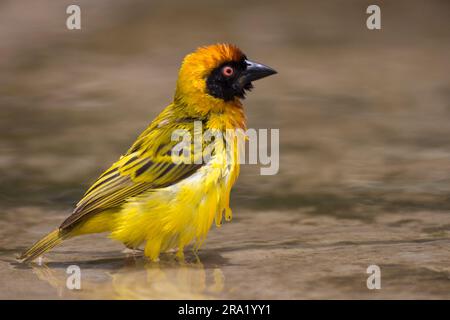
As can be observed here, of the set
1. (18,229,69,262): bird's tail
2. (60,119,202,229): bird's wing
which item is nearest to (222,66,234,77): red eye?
(60,119,202,229): bird's wing

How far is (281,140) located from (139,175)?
8.63 ft

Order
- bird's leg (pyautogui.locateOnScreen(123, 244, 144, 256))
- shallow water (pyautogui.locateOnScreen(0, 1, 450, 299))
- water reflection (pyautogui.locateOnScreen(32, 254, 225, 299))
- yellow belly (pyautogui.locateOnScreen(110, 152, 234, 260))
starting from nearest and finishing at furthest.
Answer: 1. water reflection (pyautogui.locateOnScreen(32, 254, 225, 299))
2. shallow water (pyautogui.locateOnScreen(0, 1, 450, 299))
3. yellow belly (pyautogui.locateOnScreen(110, 152, 234, 260))
4. bird's leg (pyautogui.locateOnScreen(123, 244, 144, 256))

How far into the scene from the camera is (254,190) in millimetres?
6586

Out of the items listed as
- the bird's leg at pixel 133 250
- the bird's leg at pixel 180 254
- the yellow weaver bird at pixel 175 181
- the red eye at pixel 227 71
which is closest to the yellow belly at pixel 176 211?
the yellow weaver bird at pixel 175 181

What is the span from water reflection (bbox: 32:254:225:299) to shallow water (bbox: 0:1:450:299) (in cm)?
2

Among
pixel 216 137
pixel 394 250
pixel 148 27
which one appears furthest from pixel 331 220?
pixel 148 27

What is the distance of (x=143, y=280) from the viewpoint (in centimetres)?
479

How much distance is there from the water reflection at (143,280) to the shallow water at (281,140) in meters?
0.02

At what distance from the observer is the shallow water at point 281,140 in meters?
4.86

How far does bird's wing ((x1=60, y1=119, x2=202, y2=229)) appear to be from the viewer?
5059 mm

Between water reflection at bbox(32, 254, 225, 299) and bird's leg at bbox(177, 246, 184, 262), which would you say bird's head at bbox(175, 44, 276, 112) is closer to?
bird's leg at bbox(177, 246, 184, 262)

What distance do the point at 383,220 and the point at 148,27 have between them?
554 centimetres

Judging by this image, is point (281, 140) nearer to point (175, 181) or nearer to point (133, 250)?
point (133, 250)

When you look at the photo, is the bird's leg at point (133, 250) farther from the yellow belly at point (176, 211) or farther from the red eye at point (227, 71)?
the red eye at point (227, 71)
